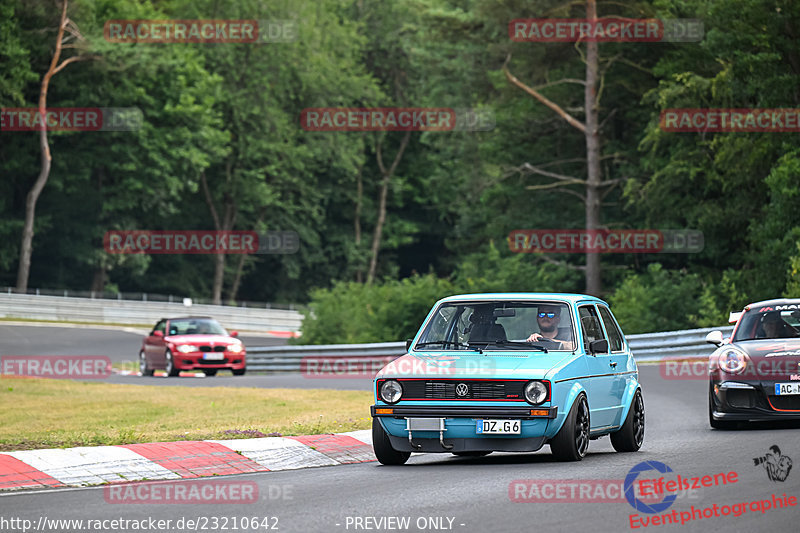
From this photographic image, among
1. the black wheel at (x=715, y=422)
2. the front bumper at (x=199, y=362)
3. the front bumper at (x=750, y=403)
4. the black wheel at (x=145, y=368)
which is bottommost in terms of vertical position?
the black wheel at (x=145, y=368)

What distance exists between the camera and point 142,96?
64.9 meters

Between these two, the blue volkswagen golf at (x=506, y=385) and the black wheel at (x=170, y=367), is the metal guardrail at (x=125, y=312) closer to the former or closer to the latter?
the black wheel at (x=170, y=367)

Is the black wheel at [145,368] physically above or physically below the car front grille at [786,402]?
below

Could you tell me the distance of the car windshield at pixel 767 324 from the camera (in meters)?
14.6

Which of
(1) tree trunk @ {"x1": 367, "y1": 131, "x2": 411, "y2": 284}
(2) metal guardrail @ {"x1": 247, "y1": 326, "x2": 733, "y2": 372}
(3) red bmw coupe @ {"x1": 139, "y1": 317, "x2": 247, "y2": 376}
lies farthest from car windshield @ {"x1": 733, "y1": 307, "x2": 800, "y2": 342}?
(1) tree trunk @ {"x1": 367, "y1": 131, "x2": 411, "y2": 284}

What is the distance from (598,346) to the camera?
39.4ft

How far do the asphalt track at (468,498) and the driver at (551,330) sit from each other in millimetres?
1113

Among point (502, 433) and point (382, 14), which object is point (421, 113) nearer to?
point (382, 14)

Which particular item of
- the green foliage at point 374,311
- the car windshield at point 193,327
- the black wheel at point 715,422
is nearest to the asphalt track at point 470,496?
the black wheel at point 715,422

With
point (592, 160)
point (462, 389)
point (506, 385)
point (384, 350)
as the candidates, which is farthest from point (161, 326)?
point (506, 385)

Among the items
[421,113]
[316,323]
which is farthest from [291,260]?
[316,323]

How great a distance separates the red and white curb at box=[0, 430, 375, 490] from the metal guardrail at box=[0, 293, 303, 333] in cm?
4117

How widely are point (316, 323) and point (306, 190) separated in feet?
126

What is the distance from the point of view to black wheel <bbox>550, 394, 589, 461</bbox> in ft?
36.4
